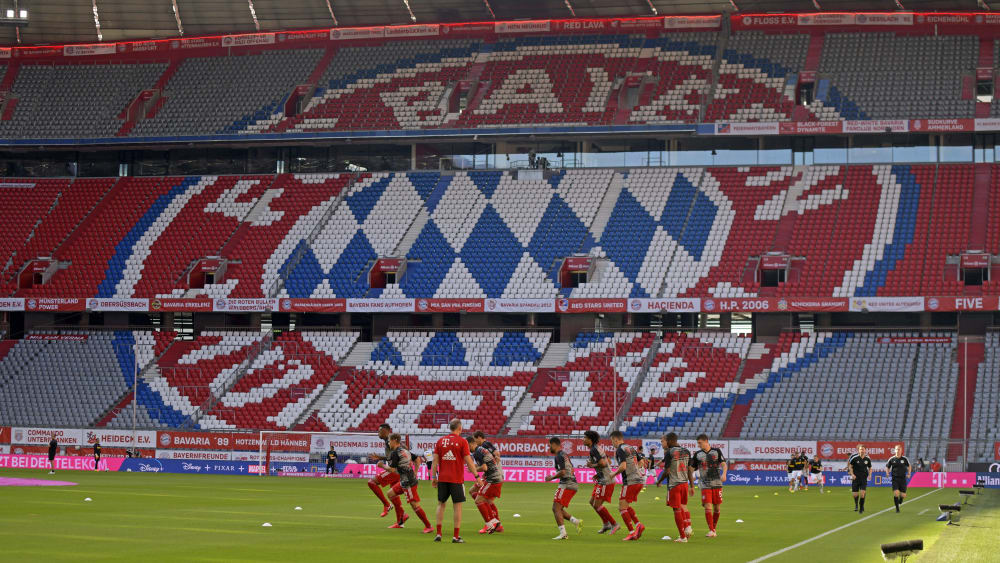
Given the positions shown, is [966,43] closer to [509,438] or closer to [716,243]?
[716,243]

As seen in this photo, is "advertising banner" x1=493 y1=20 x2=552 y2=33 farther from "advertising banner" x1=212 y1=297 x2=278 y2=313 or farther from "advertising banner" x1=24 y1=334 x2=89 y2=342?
"advertising banner" x1=24 y1=334 x2=89 y2=342

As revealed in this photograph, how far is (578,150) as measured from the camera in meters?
71.4

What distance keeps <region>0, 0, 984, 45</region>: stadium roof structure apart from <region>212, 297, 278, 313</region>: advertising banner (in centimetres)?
1919

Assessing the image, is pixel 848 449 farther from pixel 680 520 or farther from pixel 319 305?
pixel 319 305

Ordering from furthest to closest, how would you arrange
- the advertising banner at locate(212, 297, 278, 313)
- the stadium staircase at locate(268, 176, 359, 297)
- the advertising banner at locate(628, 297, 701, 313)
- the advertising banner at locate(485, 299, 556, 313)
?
the stadium staircase at locate(268, 176, 359, 297) < the advertising banner at locate(212, 297, 278, 313) < the advertising banner at locate(485, 299, 556, 313) < the advertising banner at locate(628, 297, 701, 313)

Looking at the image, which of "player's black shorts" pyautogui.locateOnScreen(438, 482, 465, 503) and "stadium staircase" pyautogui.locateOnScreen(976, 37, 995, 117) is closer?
"player's black shorts" pyautogui.locateOnScreen(438, 482, 465, 503)

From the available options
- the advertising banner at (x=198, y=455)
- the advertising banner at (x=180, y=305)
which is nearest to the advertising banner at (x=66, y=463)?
the advertising banner at (x=198, y=455)

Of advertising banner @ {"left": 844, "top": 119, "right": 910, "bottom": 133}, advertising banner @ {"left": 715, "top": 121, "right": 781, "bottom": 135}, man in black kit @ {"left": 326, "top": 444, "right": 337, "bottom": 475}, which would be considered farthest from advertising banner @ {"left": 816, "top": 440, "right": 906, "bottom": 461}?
advertising banner @ {"left": 715, "top": 121, "right": 781, "bottom": 135}

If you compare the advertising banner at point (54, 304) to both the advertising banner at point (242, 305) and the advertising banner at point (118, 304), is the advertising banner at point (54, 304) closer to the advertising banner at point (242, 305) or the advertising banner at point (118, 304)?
the advertising banner at point (118, 304)

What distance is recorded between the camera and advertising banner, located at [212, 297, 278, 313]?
65188 millimetres

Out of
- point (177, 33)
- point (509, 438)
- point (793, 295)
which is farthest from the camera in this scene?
point (177, 33)

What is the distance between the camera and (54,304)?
220ft

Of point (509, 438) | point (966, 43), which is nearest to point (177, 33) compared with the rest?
point (509, 438)

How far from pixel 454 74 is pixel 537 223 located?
11.6 metres
